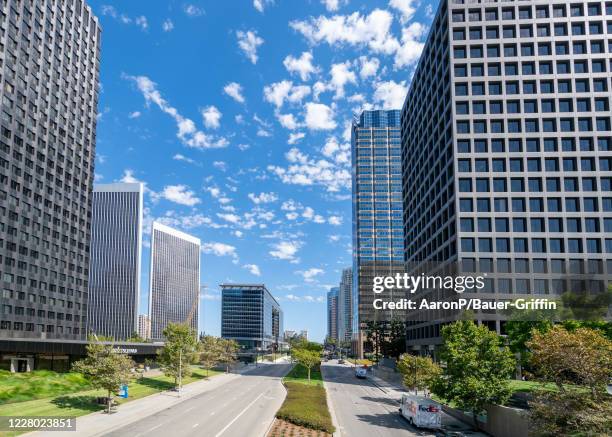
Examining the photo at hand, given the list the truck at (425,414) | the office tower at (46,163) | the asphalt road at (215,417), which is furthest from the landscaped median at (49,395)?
the office tower at (46,163)

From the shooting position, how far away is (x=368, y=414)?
4594 centimetres

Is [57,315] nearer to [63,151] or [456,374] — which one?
[63,151]

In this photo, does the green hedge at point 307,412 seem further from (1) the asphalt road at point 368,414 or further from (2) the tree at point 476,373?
(2) the tree at point 476,373

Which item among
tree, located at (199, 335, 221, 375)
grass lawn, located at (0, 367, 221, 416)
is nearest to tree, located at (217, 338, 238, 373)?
tree, located at (199, 335, 221, 375)

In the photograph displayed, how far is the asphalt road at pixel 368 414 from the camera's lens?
36.8 metres

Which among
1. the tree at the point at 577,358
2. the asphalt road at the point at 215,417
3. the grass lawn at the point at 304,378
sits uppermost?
the tree at the point at 577,358

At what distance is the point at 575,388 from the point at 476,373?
8.66 metres

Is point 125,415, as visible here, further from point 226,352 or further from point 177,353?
point 226,352

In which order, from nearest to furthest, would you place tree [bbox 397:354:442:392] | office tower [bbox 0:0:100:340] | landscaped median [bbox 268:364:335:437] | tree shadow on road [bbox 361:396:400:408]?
1. landscaped median [bbox 268:364:335:437]
2. tree shadow on road [bbox 361:396:400:408]
3. tree [bbox 397:354:442:392]
4. office tower [bbox 0:0:100:340]

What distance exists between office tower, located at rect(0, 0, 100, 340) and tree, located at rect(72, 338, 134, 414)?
160 ft

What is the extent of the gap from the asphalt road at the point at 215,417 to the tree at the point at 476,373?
1403cm

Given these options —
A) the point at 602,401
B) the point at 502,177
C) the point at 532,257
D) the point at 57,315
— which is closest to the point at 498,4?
the point at 502,177

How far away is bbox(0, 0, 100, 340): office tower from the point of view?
3561 inches

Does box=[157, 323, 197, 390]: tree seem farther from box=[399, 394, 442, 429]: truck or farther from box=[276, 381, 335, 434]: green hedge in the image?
box=[399, 394, 442, 429]: truck
